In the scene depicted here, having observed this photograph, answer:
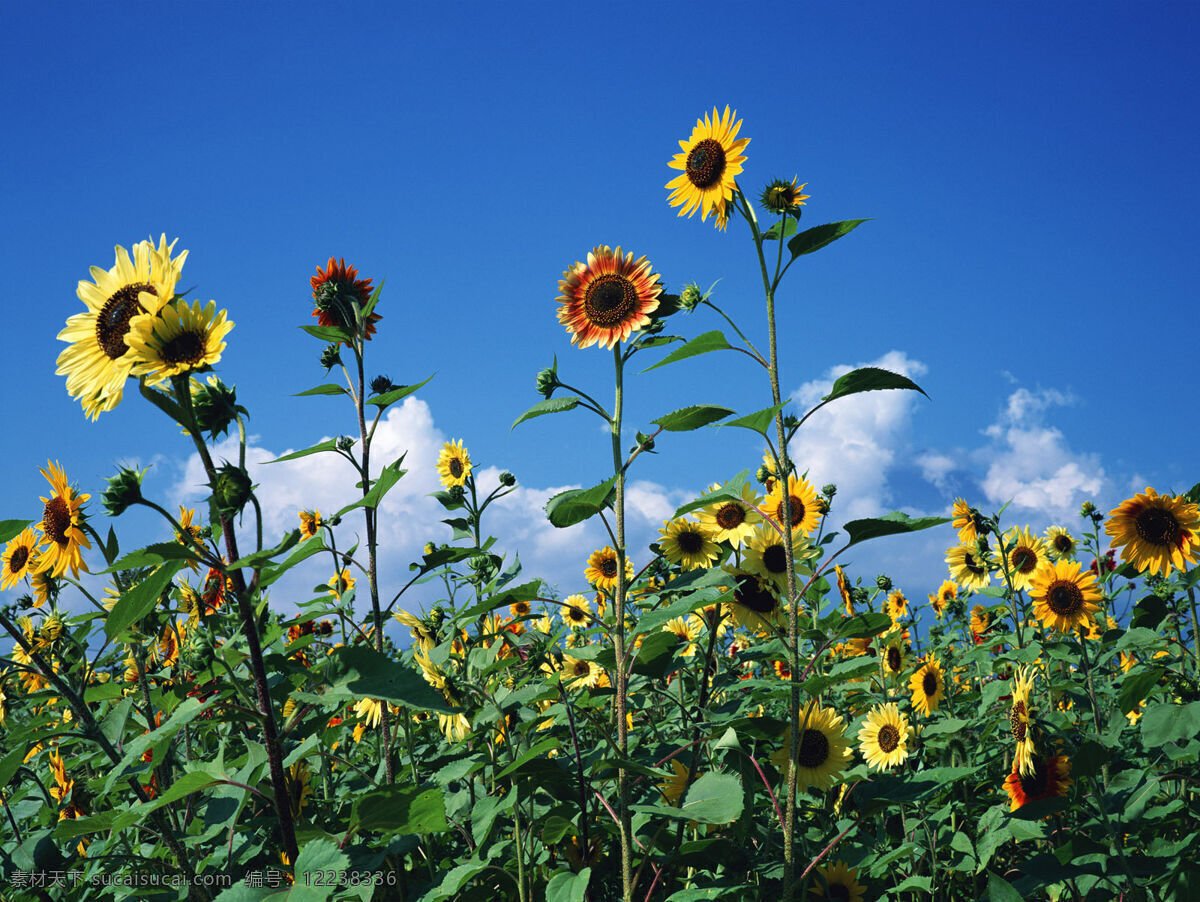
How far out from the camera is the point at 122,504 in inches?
76.5

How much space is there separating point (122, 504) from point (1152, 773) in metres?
3.81

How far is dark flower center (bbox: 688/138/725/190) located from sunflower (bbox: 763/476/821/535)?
1.24 metres

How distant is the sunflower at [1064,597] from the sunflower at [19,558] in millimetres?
4658

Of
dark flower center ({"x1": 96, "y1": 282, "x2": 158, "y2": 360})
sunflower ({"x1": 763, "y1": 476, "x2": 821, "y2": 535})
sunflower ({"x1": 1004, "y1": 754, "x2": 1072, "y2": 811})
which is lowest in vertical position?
sunflower ({"x1": 1004, "y1": 754, "x2": 1072, "y2": 811})

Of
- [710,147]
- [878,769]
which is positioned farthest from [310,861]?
[878,769]

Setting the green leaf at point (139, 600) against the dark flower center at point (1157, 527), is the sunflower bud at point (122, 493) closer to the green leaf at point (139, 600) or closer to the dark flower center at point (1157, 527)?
the green leaf at point (139, 600)

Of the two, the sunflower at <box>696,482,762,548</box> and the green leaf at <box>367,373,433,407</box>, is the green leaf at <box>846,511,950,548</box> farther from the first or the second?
the green leaf at <box>367,373,433,407</box>

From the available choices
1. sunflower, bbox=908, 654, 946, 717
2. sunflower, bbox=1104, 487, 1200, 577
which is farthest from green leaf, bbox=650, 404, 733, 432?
sunflower, bbox=908, 654, 946, 717

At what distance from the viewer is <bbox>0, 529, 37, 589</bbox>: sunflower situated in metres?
3.14

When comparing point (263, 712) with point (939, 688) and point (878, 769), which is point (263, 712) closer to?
point (878, 769)

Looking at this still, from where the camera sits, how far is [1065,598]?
414 centimetres

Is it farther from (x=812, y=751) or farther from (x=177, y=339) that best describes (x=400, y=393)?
(x=812, y=751)

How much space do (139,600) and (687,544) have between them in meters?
2.27

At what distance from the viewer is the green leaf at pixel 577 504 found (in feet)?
7.20
